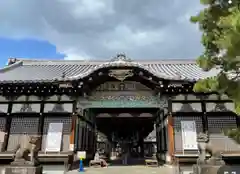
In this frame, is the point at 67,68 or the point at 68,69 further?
the point at 67,68

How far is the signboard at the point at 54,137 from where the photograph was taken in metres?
11.4

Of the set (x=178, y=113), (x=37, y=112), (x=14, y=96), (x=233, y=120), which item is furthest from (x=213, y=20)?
(x=14, y=96)

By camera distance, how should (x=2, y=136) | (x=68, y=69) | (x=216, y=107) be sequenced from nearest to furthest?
1. (x=2, y=136)
2. (x=216, y=107)
3. (x=68, y=69)

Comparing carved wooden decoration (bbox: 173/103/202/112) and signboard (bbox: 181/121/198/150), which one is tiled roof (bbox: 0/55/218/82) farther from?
signboard (bbox: 181/121/198/150)

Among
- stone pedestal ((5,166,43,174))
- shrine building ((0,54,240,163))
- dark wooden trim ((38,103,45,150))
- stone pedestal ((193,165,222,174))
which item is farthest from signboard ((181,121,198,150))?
dark wooden trim ((38,103,45,150))

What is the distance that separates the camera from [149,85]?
12.7 m

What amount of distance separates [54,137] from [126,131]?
1899 centimetres

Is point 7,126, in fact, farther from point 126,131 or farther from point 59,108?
point 126,131

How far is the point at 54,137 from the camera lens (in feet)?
37.9

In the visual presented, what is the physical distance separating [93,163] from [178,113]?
594 cm

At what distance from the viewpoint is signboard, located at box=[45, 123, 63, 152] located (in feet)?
37.3

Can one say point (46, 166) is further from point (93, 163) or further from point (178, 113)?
point (178, 113)

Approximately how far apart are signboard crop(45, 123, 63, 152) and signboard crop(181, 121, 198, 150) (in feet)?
21.4

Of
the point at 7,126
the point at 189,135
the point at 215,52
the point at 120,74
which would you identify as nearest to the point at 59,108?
the point at 7,126
